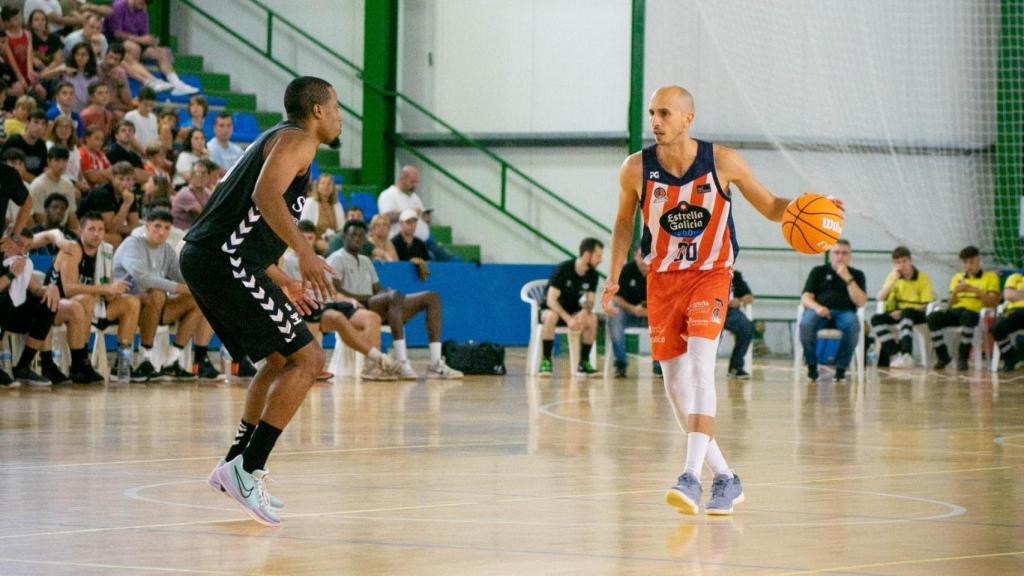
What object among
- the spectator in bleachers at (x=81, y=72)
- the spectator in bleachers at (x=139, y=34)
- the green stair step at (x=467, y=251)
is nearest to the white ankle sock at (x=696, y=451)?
the spectator in bleachers at (x=81, y=72)

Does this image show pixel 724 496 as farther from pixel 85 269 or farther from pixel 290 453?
pixel 85 269

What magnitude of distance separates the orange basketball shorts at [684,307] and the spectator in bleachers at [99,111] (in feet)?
39.1

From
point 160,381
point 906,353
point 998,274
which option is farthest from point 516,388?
point 998,274

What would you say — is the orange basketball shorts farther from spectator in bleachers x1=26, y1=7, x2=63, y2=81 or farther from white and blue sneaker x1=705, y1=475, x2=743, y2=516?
spectator in bleachers x1=26, y1=7, x2=63, y2=81

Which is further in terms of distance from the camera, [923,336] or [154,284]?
[923,336]

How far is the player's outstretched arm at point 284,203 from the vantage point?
226 inches

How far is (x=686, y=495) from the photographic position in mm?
6195

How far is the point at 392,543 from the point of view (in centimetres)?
533

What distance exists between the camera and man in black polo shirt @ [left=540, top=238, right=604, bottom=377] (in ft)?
56.4

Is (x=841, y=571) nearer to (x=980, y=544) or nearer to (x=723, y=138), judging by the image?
(x=980, y=544)

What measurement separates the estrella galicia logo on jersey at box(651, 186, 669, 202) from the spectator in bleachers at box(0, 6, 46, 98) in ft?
40.4

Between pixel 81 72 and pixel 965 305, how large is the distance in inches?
451

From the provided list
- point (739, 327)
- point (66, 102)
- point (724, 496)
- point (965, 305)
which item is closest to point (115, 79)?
point (66, 102)

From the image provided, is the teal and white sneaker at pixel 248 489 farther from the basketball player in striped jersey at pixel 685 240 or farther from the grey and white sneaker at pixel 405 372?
the grey and white sneaker at pixel 405 372
